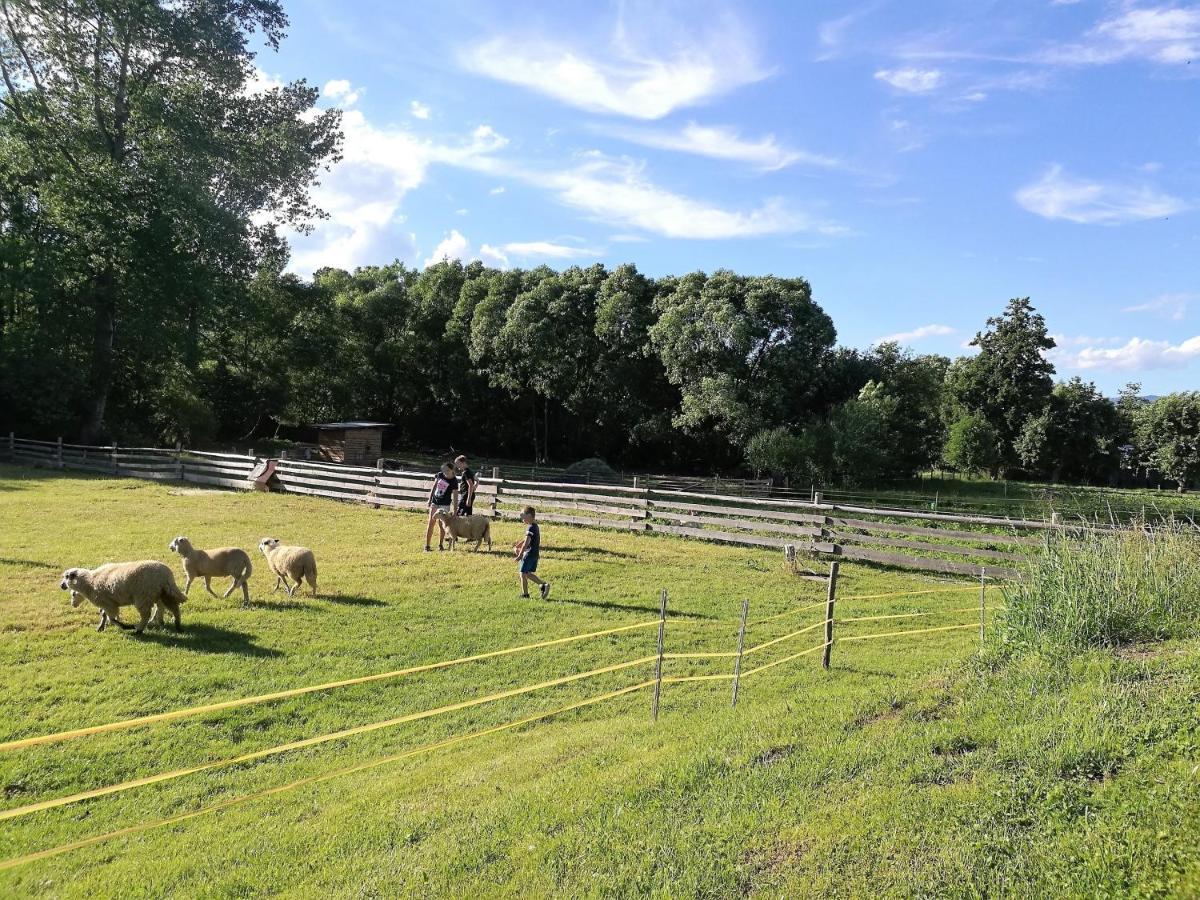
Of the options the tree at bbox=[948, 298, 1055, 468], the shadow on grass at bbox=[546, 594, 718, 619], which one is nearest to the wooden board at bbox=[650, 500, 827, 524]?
the shadow on grass at bbox=[546, 594, 718, 619]

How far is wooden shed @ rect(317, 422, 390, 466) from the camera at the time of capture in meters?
34.1

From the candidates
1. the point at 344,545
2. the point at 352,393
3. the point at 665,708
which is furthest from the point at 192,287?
the point at 665,708

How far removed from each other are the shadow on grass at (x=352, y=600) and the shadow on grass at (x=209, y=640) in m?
1.59

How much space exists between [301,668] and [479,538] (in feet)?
22.6

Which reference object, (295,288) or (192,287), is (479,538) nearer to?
(192,287)

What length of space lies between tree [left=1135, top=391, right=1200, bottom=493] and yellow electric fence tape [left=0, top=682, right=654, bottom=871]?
61361 mm

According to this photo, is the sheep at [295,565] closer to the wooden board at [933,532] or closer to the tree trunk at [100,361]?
the wooden board at [933,532]

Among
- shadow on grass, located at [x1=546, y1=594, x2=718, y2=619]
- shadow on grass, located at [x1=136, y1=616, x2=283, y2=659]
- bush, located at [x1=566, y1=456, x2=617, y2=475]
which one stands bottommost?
shadow on grass, located at [x1=136, y1=616, x2=283, y2=659]

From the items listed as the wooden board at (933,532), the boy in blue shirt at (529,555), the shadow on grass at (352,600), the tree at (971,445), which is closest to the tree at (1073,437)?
the tree at (971,445)

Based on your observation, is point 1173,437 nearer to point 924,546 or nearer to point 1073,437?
point 1073,437

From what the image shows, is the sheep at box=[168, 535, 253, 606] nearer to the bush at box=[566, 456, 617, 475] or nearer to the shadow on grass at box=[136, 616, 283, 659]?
the shadow on grass at box=[136, 616, 283, 659]

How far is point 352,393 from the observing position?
4459 centimetres

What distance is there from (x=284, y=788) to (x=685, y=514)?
1374cm

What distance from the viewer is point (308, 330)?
3941 cm
